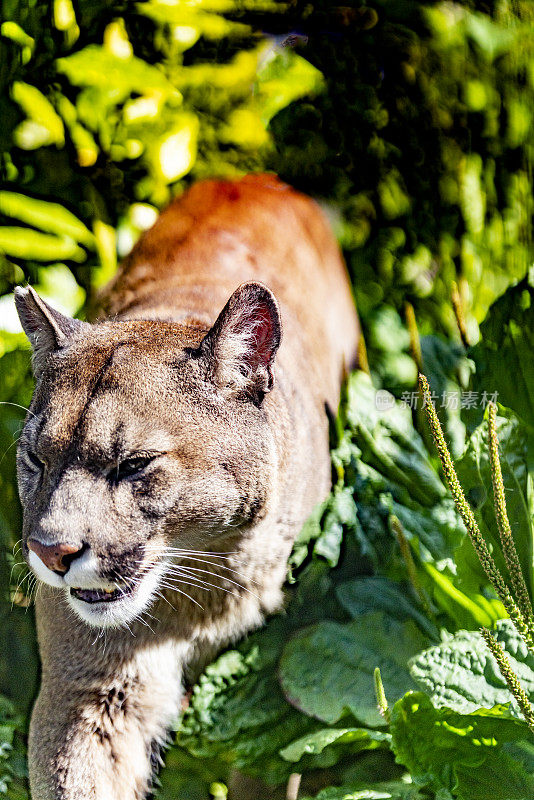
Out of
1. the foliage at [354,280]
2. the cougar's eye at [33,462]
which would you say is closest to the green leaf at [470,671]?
the foliage at [354,280]

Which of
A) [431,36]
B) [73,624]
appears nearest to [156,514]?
[73,624]

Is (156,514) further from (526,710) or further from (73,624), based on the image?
(526,710)

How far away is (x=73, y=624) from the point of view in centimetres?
172

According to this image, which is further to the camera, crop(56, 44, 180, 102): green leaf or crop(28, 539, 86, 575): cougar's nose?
crop(56, 44, 180, 102): green leaf

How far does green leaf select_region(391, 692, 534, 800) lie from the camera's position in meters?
1.80

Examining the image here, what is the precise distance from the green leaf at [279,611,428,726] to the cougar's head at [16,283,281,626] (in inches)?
14.5

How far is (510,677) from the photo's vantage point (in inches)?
68.2

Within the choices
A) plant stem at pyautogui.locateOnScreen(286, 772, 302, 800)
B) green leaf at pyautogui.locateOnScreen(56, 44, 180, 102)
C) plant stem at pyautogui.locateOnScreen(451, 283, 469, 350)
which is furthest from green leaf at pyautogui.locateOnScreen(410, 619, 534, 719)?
green leaf at pyautogui.locateOnScreen(56, 44, 180, 102)

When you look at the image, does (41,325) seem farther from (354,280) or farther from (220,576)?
(354,280)

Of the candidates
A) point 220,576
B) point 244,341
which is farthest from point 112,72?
point 220,576

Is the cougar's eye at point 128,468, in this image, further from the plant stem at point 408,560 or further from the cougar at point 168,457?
the plant stem at point 408,560

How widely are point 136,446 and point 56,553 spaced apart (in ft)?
0.68

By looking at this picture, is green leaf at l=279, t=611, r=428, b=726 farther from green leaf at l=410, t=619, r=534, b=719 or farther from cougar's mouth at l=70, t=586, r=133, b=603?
cougar's mouth at l=70, t=586, r=133, b=603

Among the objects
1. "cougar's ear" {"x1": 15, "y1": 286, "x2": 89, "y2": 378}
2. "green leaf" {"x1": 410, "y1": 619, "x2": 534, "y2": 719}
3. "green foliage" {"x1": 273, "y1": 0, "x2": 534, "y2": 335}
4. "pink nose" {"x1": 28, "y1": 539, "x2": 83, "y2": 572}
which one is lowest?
"green leaf" {"x1": 410, "y1": 619, "x2": 534, "y2": 719}
